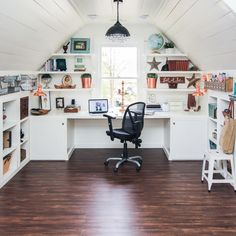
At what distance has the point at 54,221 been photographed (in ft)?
10.2

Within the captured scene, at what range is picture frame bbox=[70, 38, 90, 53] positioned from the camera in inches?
235

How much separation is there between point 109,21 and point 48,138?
2.25m

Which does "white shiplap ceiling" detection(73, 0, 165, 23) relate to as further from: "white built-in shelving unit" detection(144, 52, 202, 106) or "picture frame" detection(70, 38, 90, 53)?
"white built-in shelving unit" detection(144, 52, 202, 106)

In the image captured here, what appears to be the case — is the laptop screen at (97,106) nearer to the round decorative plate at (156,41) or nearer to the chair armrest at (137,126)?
the chair armrest at (137,126)

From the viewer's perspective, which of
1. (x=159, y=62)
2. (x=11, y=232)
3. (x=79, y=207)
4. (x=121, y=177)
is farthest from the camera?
(x=159, y=62)

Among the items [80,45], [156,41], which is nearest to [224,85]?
[156,41]

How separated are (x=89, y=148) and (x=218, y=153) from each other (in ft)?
9.32

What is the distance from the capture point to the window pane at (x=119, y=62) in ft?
20.2

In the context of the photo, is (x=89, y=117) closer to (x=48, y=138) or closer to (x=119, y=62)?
(x=48, y=138)

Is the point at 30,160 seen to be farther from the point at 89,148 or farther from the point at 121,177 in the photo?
the point at 121,177

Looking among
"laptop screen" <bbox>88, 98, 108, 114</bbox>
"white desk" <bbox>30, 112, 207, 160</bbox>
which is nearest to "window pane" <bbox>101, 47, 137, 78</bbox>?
"laptop screen" <bbox>88, 98, 108, 114</bbox>

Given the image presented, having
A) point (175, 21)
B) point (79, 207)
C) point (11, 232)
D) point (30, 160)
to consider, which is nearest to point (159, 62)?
point (175, 21)

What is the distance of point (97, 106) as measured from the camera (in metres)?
5.77

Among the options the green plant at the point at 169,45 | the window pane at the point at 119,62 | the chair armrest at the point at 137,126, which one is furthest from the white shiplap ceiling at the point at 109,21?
the chair armrest at the point at 137,126
